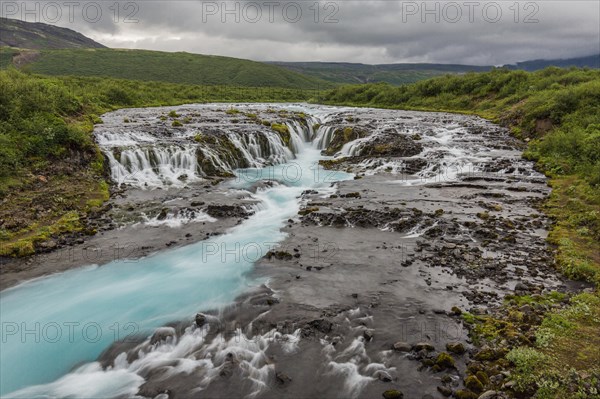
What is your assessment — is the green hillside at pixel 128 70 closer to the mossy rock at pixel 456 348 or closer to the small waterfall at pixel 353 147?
the small waterfall at pixel 353 147

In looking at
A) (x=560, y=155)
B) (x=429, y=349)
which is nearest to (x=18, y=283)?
(x=429, y=349)

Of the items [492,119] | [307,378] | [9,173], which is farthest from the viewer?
[492,119]

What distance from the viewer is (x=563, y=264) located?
13.6 m

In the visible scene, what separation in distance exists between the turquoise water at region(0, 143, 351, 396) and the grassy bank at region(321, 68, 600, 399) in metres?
8.52

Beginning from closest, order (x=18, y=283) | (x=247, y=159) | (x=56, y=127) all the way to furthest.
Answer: (x=18, y=283)
(x=56, y=127)
(x=247, y=159)

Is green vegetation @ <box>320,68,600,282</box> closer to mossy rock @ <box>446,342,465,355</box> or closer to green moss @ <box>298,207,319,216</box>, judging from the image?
mossy rock @ <box>446,342,465,355</box>

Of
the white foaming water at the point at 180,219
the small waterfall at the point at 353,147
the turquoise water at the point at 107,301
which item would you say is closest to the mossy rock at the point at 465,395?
the turquoise water at the point at 107,301

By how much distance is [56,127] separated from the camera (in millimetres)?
24594

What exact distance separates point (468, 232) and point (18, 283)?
18513 millimetres

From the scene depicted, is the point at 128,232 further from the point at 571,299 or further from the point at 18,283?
the point at 571,299

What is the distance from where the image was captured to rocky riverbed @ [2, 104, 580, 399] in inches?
368

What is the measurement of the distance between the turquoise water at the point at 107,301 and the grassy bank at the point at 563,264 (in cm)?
852

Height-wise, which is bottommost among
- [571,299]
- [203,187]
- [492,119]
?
[571,299]

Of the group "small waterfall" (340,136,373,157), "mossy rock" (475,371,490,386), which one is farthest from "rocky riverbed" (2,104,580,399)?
"small waterfall" (340,136,373,157)
